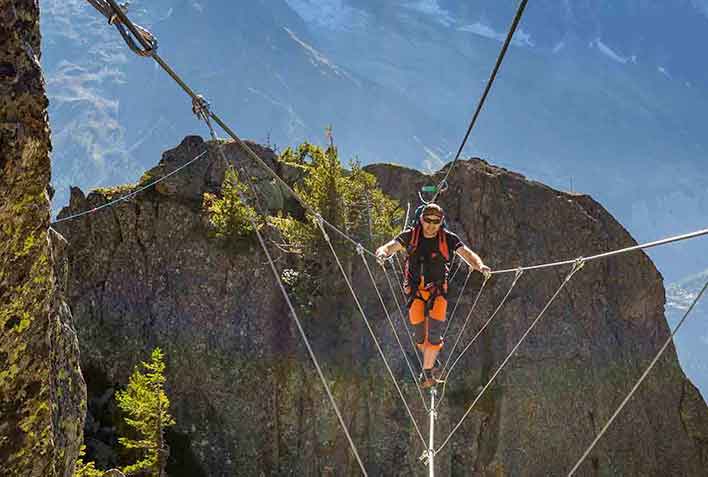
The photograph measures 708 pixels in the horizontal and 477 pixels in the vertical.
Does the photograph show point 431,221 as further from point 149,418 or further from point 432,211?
point 149,418

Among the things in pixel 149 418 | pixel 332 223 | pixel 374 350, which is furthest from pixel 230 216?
pixel 149 418

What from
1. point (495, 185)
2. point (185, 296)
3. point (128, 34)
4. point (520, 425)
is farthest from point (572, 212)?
point (128, 34)

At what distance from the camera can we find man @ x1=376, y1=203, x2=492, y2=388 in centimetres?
1174

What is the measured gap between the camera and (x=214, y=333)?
2367cm

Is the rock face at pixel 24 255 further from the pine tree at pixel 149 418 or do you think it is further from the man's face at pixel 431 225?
the pine tree at pixel 149 418

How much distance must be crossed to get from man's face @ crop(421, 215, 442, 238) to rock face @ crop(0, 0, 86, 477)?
7413 millimetres

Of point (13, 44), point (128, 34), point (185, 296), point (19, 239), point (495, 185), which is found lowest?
point (19, 239)

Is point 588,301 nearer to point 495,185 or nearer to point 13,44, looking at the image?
point 495,185

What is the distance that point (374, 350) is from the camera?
24.3 meters

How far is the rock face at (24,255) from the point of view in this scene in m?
4.68

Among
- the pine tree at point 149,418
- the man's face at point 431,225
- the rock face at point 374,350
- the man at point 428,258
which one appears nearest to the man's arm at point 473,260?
the man at point 428,258

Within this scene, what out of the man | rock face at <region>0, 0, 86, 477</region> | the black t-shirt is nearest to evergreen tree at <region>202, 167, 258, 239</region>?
the man

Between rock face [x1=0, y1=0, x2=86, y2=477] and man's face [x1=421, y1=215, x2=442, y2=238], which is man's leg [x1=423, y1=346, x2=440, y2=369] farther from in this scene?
rock face [x1=0, y1=0, x2=86, y2=477]

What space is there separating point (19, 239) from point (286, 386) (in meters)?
19.0
